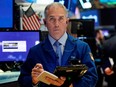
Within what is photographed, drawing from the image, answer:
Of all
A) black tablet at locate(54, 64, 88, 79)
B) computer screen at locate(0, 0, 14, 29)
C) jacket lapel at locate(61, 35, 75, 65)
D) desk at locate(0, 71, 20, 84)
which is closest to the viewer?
black tablet at locate(54, 64, 88, 79)

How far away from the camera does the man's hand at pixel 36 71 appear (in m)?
2.71

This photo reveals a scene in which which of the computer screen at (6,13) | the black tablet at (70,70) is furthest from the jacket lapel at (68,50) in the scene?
the computer screen at (6,13)

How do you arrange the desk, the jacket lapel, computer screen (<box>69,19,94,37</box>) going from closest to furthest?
the jacket lapel < the desk < computer screen (<box>69,19,94,37</box>)

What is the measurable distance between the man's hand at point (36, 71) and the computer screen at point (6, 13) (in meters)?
2.04

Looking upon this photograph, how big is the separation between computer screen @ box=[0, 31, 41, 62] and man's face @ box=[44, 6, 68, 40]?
160cm

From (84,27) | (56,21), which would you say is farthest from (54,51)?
(84,27)

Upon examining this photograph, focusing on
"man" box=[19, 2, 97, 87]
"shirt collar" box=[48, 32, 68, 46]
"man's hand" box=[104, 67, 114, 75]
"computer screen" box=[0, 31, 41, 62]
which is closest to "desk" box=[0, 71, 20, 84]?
"computer screen" box=[0, 31, 41, 62]

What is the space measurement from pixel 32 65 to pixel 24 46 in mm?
1537

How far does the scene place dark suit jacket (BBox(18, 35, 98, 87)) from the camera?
9.49 feet

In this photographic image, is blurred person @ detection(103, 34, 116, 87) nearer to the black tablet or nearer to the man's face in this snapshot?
the man's face

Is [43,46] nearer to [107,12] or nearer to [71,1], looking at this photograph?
[71,1]

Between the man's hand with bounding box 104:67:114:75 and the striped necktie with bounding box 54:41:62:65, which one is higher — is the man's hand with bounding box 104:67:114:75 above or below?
below

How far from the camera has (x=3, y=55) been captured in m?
4.48

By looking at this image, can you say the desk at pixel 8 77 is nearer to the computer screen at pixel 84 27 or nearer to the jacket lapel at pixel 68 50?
the jacket lapel at pixel 68 50
